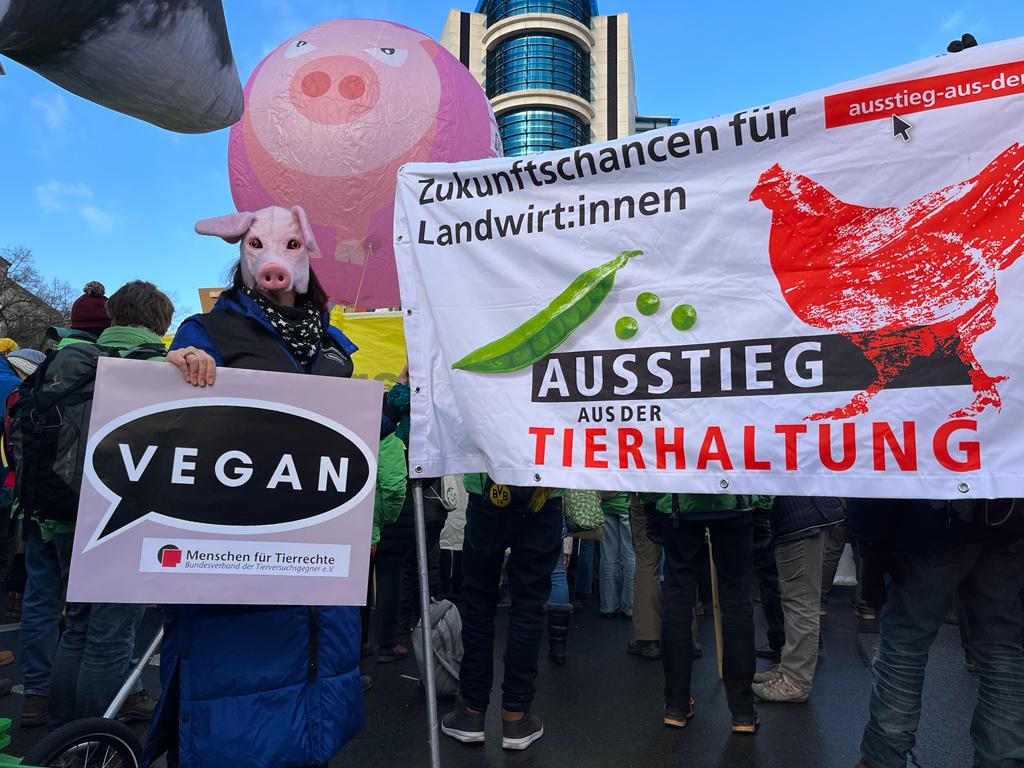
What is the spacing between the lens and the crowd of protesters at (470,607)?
1817mm

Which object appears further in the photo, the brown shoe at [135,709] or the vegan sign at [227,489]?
the brown shoe at [135,709]

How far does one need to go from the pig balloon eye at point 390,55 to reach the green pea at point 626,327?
3366 millimetres

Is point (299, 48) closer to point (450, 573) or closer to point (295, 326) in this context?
point (295, 326)

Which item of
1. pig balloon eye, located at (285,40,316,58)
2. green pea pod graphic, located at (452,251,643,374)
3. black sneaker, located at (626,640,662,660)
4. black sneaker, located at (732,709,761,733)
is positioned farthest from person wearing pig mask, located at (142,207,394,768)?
pig balloon eye, located at (285,40,316,58)

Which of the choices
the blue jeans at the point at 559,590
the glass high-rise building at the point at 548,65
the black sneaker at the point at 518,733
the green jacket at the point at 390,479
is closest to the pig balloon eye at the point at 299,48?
the green jacket at the point at 390,479

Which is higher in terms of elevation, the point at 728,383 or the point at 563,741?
the point at 728,383

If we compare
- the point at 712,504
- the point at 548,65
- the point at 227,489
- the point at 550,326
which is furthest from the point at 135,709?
the point at 548,65

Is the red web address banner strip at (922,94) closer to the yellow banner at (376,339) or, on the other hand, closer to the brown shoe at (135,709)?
the brown shoe at (135,709)

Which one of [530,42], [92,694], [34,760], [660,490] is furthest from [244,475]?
[530,42]

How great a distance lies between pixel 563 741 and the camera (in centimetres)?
316

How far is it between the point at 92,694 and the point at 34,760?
89 centimetres

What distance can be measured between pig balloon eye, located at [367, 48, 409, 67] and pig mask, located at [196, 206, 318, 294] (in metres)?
3.03

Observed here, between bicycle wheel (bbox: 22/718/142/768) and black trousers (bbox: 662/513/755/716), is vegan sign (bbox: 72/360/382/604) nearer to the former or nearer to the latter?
bicycle wheel (bbox: 22/718/142/768)

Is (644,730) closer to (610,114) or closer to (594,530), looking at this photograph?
(594,530)
